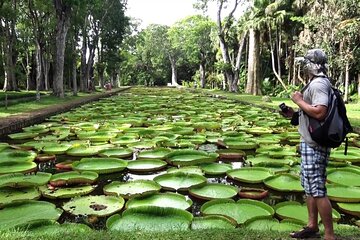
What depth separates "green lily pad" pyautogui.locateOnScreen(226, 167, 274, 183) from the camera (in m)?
5.13

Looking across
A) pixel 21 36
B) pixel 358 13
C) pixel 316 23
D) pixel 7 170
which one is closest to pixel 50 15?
pixel 21 36

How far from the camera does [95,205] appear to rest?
13.5ft

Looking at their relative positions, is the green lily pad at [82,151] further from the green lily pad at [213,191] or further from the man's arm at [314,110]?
the man's arm at [314,110]

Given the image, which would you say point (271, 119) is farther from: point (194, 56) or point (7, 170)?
point (194, 56)

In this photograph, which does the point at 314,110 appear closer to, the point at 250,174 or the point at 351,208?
the point at 351,208

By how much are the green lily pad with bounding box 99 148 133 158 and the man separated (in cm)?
416

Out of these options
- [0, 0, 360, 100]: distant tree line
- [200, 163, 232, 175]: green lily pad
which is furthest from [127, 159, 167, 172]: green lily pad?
[0, 0, 360, 100]: distant tree line

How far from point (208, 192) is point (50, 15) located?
76.7 ft

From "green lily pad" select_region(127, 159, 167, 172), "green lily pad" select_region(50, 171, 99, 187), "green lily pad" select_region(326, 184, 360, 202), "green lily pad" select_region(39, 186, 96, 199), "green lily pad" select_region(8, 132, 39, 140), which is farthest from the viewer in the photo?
"green lily pad" select_region(8, 132, 39, 140)

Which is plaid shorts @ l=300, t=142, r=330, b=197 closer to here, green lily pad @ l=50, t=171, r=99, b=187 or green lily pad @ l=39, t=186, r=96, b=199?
green lily pad @ l=39, t=186, r=96, b=199

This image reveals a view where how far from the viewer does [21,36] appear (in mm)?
31219

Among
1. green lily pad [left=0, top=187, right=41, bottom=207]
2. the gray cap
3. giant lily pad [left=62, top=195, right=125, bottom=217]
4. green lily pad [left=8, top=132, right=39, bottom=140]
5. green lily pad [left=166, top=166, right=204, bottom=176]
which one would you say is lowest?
giant lily pad [left=62, top=195, right=125, bottom=217]

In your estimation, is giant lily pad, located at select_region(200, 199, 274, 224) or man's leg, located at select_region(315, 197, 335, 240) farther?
giant lily pad, located at select_region(200, 199, 274, 224)

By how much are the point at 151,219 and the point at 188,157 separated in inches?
105
